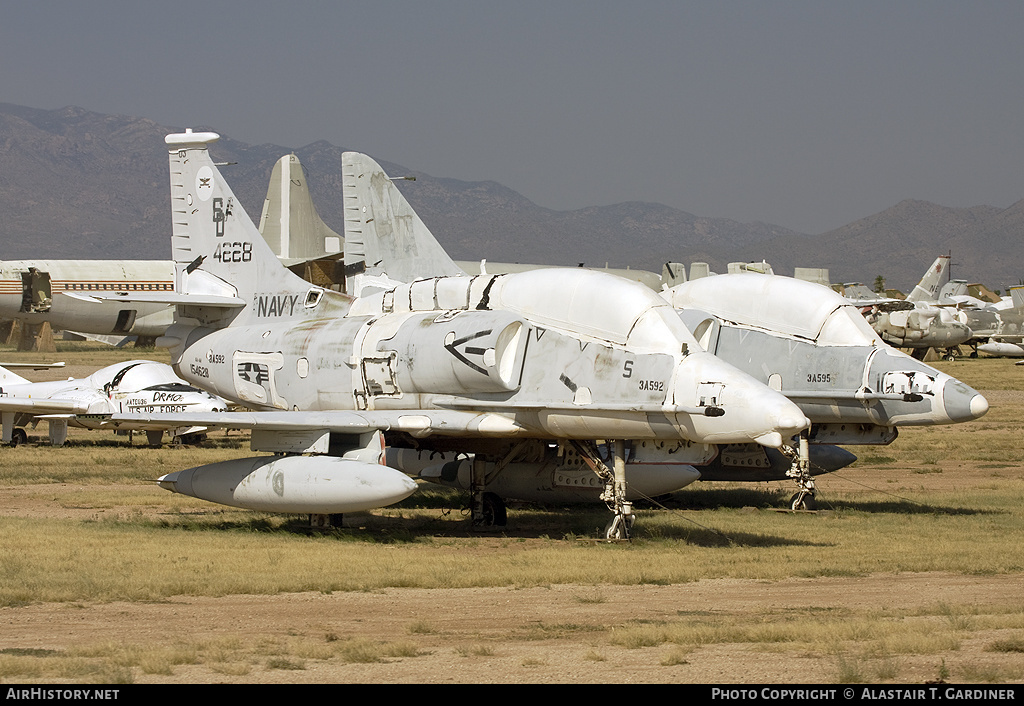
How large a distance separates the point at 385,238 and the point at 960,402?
10.6 metres

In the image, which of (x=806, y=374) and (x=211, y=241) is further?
(x=211, y=241)

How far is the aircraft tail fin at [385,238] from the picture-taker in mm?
22234

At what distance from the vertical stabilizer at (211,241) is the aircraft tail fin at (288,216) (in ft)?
160

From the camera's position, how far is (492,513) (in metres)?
16.5

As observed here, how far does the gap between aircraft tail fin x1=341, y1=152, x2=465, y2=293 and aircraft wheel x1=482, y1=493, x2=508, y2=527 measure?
6.64m

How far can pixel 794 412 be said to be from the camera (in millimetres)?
12891

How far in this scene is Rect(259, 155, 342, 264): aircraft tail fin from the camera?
6831cm

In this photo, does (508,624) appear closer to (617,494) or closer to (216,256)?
(617,494)

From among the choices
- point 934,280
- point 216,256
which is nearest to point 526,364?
point 216,256

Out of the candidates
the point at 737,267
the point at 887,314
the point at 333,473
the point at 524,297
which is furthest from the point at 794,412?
the point at 887,314

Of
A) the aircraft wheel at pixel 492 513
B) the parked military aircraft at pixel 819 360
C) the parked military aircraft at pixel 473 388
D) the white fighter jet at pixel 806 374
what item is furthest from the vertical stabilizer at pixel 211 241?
the parked military aircraft at pixel 819 360

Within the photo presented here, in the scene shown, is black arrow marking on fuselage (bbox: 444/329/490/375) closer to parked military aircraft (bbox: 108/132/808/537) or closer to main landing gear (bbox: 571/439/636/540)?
parked military aircraft (bbox: 108/132/808/537)

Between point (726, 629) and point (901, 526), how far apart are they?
774cm

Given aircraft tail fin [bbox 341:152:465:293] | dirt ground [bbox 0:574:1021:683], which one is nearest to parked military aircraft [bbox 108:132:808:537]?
dirt ground [bbox 0:574:1021:683]
